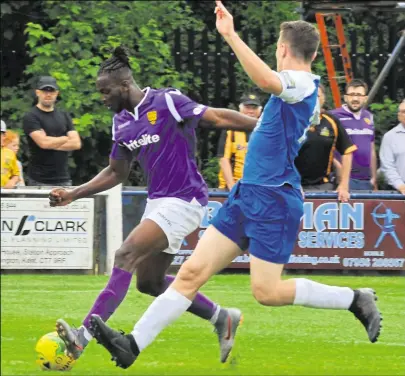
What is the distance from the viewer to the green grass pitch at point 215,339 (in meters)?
8.38

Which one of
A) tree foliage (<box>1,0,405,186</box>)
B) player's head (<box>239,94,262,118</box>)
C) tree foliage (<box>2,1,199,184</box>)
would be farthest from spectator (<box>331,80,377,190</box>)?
tree foliage (<box>2,1,199,184</box>)

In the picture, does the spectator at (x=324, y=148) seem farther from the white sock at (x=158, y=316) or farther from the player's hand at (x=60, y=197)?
the white sock at (x=158, y=316)

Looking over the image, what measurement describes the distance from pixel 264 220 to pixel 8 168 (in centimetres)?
706

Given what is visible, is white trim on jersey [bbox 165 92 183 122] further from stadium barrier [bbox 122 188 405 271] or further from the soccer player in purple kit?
stadium barrier [bbox 122 188 405 271]

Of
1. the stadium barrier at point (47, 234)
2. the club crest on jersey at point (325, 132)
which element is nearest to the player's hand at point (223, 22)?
the club crest on jersey at point (325, 132)

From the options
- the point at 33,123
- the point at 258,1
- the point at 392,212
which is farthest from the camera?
the point at 258,1

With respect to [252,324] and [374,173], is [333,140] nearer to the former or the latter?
[374,173]

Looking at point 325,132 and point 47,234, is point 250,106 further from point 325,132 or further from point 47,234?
point 47,234

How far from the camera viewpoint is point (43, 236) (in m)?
13.9

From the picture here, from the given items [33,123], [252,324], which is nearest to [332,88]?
[33,123]

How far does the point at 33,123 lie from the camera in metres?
13.9

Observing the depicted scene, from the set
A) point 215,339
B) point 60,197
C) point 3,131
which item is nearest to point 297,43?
point 60,197

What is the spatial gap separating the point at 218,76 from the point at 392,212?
3.73 meters

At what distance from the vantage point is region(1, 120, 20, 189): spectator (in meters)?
14.2
